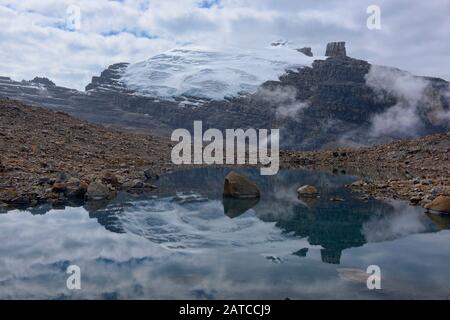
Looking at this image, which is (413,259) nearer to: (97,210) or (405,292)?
(405,292)

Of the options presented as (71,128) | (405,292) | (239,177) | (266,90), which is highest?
(266,90)

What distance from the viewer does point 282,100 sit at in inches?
4860

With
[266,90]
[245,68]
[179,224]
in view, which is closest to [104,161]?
[179,224]

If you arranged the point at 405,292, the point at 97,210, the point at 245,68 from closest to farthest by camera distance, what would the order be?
the point at 405,292 < the point at 97,210 < the point at 245,68

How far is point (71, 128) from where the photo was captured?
36.0 meters

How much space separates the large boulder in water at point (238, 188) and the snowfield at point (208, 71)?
106 m

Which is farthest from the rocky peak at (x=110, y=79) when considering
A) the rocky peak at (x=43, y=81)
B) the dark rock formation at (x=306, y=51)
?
the dark rock formation at (x=306, y=51)

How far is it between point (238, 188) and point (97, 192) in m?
6.75

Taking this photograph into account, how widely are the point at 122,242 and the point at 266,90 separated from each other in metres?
117

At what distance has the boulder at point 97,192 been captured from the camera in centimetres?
1942

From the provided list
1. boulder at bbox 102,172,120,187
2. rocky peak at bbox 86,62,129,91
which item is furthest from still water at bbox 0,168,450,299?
rocky peak at bbox 86,62,129,91

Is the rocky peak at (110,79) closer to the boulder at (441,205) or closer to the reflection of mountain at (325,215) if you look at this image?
the reflection of mountain at (325,215)

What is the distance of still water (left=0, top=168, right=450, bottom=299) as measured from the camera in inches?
355

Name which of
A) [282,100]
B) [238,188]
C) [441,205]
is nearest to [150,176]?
[238,188]
